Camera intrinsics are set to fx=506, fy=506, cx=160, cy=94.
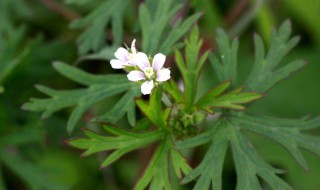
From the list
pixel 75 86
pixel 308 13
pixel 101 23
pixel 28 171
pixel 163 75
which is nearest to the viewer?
pixel 163 75

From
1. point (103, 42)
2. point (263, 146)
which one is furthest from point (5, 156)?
point (263, 146)

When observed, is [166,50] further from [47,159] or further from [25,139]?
[47,159]

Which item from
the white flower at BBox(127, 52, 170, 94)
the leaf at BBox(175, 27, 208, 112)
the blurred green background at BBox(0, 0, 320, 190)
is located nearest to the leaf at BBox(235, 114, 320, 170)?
the leaf at BBox(175, 27, 208, 112)

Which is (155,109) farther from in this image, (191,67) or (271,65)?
(271,65)

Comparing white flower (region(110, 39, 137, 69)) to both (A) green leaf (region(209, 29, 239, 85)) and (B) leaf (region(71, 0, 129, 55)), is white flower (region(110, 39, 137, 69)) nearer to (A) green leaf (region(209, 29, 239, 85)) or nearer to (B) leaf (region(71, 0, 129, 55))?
(A) green leaf (region(209, 29, 239, 85))

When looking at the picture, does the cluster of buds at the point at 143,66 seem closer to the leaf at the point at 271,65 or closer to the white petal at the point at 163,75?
the white petal at the point at 163,75

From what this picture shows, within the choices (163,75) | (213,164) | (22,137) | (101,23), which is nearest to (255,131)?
(213,164)

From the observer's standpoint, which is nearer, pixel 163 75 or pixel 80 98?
pixel 163 75

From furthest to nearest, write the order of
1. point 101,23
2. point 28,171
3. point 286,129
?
point 28,171 → point 101,23 → point 286,129
